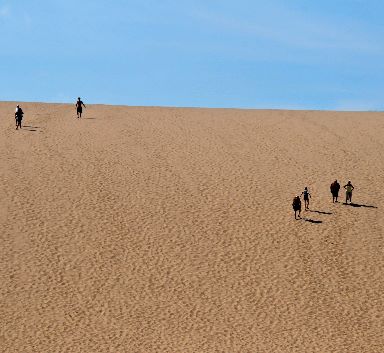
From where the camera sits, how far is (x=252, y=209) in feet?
94.2

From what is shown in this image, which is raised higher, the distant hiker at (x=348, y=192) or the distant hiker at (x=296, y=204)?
the distant hiker at (x=348, y=192)

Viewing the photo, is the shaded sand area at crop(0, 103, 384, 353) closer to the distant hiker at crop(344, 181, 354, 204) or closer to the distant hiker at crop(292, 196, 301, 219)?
the distant hiker at crop(344, 181, 354, 204)

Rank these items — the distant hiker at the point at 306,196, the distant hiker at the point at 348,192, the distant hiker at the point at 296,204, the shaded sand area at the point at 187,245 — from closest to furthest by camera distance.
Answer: the shaded sand area at the point at 187,245 < the distant hiker at the point at 296,204 < the distant hiker at the point at 306,196 < the distant hiker at the point at 348,192

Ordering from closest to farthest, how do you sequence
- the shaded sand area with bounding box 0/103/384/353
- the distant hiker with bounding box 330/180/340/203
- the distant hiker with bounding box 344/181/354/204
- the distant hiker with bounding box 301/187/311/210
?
1. the shaded sand area with bounding box 0/103/384/353
2. the distant hiker with bounding box 301/187/311/210
3. the distant hiker with bounding box 330/180/340/203
4. the distant hiker with bounding box 344/181/354/204

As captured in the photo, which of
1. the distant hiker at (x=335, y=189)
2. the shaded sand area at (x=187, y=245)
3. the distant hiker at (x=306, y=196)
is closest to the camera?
the shaded sand area at (x=187, y=245)

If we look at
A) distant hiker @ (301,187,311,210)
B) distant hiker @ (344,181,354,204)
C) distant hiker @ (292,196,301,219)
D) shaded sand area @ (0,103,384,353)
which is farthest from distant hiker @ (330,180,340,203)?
distant hiker @ (292,196,301,219)

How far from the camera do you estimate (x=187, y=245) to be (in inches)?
1003

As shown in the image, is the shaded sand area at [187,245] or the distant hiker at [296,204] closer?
the shaded sand area at [187,245]

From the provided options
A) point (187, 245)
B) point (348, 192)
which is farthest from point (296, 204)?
point (187, 245)

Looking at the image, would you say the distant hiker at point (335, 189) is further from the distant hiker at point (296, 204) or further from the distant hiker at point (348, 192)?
the distant hiker at point (296, 204)

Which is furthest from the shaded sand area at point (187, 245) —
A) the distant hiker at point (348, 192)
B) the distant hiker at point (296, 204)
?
the distant hiker at point (296, 204)

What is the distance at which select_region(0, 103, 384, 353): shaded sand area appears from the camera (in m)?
20.5

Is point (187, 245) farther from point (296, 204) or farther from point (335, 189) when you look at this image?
point (335, 189)

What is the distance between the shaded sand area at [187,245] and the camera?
20453 millimetres
